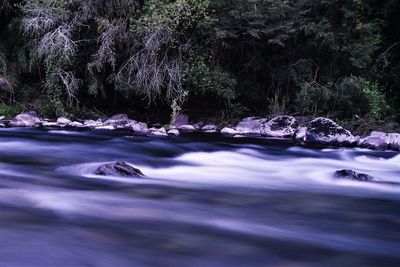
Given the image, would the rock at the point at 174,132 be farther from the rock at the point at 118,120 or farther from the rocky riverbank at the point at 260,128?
the rock at the point at 118,120

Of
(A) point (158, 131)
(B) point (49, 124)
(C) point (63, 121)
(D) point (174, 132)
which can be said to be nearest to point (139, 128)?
(A) point (158, 131)

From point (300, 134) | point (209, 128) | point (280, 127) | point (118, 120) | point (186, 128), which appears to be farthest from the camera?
point (118, 120)

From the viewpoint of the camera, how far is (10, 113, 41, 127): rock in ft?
38.2

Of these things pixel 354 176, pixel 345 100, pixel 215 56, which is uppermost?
pixel 215 56

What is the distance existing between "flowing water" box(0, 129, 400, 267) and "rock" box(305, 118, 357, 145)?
1.97m

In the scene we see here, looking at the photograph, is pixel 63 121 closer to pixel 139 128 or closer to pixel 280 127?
pixel 139 128

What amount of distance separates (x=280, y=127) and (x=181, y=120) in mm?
2634

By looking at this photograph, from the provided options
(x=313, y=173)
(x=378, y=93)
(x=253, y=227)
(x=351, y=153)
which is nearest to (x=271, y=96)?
(x=378, y=93)

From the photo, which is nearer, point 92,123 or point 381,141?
point 381,141

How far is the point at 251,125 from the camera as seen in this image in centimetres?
1191

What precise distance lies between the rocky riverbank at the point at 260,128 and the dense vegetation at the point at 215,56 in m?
0.59

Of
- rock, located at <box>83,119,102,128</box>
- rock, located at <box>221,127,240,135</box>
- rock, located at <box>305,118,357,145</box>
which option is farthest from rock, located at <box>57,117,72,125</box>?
rock, located at <box>305,118,357,145</box>

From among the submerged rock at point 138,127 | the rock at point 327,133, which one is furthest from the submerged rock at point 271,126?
the submerged rock at point 138,127

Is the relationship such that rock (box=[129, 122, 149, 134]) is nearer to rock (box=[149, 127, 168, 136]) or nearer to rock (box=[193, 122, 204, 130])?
rock (box=[149, 127, 168, 136])
